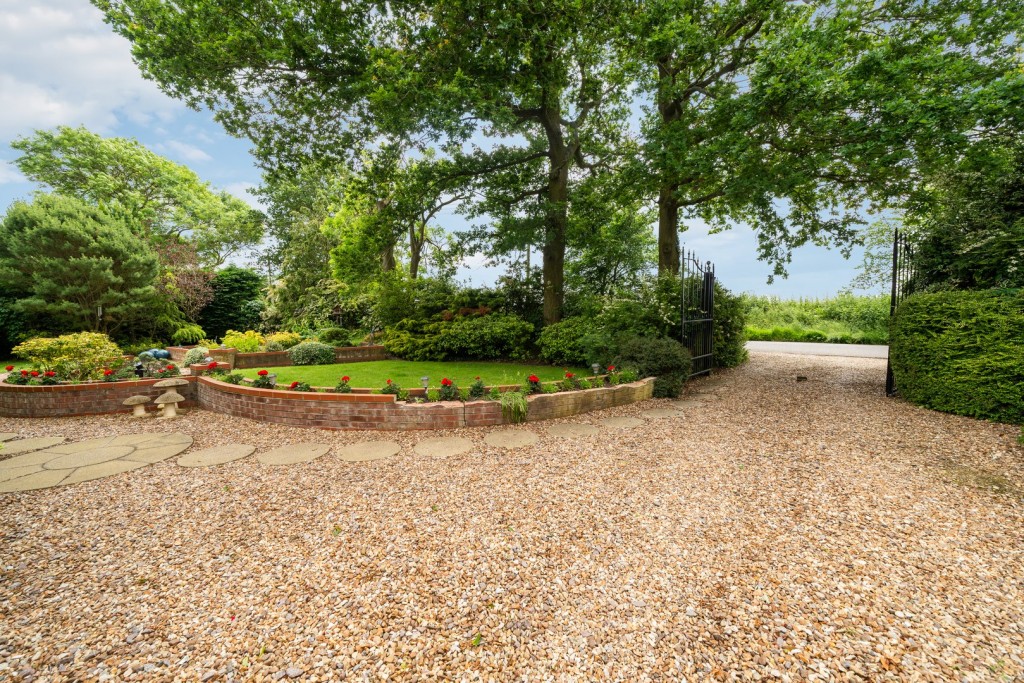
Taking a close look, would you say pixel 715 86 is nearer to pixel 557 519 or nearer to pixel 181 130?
pixel 557 519

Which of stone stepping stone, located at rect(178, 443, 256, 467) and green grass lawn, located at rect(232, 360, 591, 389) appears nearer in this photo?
stone stepping stone, located at rect(178, 443, 256, 467)

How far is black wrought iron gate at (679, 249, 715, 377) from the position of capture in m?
7.34

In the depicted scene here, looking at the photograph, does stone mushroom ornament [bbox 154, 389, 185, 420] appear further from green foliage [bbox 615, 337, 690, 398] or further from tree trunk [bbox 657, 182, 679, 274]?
tree trunk [bbox 657, 182, 679, 274]

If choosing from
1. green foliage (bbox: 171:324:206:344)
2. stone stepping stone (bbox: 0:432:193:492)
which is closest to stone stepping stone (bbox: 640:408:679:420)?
stone stepping stone (bbox: 0:432:193:492)

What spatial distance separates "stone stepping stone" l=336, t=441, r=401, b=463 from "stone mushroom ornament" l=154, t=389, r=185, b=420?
333cm

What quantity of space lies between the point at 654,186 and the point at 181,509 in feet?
28.0

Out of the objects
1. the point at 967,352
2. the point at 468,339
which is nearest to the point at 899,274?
the point at 967,352

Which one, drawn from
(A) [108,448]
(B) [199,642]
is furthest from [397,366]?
(B) [199,642]

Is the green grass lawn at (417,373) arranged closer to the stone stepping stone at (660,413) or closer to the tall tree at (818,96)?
the stone stepping stone at (660,413)

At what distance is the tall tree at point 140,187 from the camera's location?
18.0m

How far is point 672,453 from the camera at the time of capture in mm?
3955

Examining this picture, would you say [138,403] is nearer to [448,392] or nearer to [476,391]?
[448,392]

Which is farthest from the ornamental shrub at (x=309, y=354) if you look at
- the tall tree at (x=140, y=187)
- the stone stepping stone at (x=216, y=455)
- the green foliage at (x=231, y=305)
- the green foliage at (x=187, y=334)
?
the tall tree at (x=140, y=187)

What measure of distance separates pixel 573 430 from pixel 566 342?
397 centimetres
